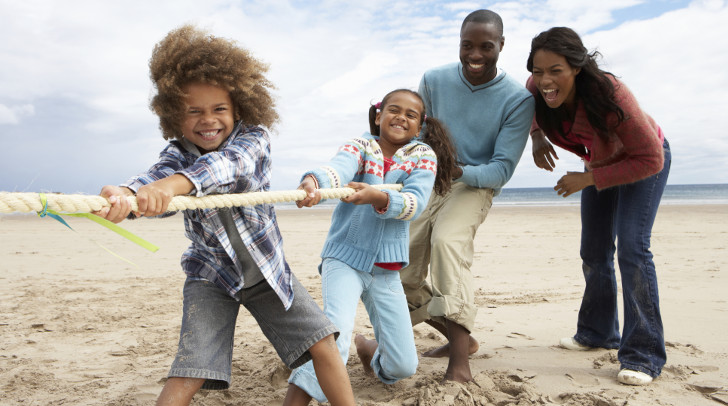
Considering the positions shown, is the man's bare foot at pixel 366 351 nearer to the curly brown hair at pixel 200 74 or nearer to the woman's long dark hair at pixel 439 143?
the woman's long dark hair at pixel 439 143

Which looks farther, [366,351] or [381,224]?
[366,351]

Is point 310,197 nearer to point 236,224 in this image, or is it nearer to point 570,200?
point 236,224

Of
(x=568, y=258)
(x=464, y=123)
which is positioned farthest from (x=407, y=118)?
(x=568, y=258)

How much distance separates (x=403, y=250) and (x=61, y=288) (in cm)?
461

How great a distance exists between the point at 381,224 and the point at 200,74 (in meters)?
1.11

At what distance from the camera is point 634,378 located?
2928 millimetres

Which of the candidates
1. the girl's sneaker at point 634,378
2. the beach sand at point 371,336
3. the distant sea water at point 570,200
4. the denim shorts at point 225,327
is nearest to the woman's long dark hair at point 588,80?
the girl's sneaker at point 634,378

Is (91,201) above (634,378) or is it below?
above

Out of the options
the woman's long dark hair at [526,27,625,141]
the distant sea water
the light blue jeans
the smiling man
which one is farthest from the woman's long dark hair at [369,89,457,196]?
the distant sea water

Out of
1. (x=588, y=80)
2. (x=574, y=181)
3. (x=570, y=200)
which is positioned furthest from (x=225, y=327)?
(x=570, y=200)

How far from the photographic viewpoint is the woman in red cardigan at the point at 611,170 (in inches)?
115

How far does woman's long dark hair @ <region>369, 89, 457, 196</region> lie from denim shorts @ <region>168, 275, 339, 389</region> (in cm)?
113

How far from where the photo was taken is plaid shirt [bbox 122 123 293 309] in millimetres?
1995

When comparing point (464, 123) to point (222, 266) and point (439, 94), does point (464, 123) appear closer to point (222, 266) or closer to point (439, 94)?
point (439, 94)
